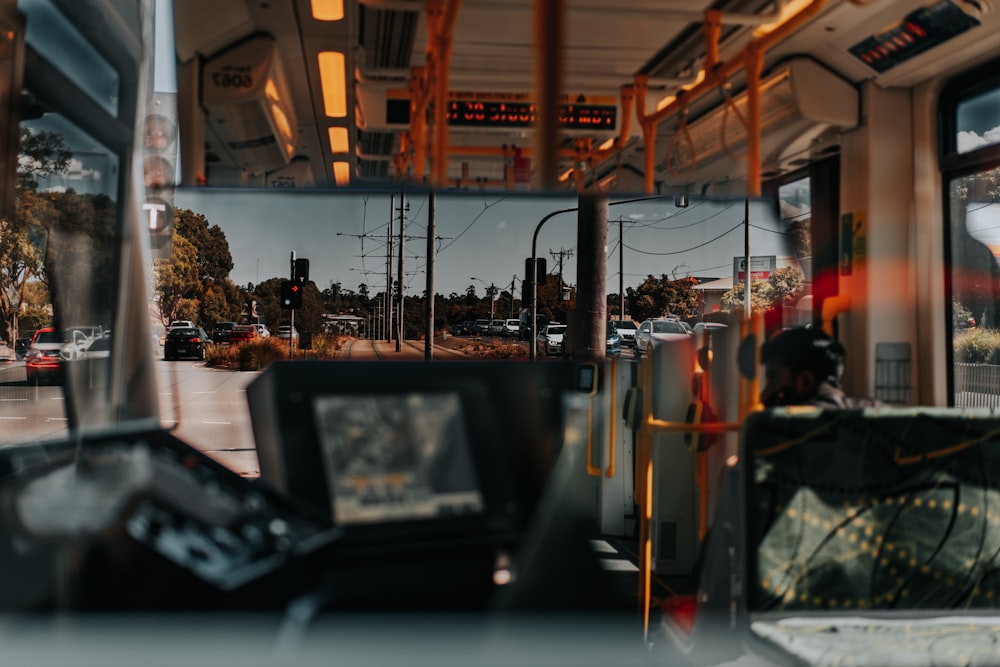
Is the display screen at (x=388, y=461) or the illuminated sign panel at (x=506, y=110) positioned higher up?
the illuminated sign panel at (x=506, y=110)

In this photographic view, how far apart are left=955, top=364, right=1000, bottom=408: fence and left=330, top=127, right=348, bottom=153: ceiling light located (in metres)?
1.96

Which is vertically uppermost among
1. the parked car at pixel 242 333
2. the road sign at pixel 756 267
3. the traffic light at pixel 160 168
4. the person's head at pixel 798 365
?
the traffic light at pixel 160 168

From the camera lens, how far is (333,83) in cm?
200

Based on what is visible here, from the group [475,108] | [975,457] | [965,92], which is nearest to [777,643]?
[975,457]

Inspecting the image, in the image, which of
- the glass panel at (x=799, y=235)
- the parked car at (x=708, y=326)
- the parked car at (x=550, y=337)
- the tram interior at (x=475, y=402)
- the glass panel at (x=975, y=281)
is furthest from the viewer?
the glass panel at (x=975, y=281)

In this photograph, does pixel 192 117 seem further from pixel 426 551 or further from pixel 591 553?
pixel 591 553

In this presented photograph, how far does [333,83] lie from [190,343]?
34.3 inches

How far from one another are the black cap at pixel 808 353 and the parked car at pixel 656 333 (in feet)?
1.02

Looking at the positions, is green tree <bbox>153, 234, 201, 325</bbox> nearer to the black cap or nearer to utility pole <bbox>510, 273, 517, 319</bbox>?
utility pole <bbox>510, 273, 517, 319</bbox>

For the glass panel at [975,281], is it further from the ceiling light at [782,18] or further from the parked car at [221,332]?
the parked car at [221,332]

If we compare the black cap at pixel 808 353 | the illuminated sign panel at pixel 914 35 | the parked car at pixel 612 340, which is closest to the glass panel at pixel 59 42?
the parked car at pixel 612 340

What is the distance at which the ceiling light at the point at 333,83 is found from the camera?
1.91 meters

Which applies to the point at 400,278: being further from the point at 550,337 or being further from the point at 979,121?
the point at 979,121

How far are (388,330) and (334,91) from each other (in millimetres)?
854
